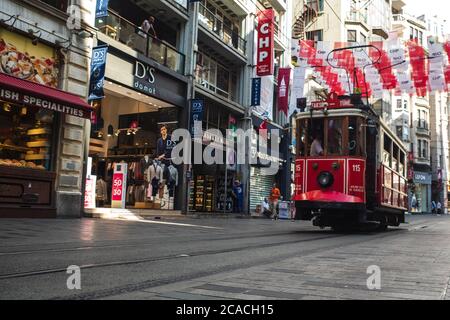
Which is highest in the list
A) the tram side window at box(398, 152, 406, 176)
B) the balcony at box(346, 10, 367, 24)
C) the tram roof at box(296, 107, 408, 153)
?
the balcony at box(346, 10, 367, 24)

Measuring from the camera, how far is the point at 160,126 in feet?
70.5

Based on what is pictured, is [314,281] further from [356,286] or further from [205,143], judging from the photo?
[205,143]

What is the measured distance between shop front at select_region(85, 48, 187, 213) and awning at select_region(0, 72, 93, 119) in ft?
14.3

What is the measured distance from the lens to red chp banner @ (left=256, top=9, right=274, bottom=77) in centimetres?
2777

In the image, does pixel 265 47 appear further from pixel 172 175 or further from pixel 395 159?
pixel 395 159

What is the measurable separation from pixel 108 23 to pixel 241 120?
1204 centimetres

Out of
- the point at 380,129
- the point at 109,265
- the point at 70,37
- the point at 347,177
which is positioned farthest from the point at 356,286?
the point at 70,37

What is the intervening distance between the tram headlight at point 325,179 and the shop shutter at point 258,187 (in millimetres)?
15447

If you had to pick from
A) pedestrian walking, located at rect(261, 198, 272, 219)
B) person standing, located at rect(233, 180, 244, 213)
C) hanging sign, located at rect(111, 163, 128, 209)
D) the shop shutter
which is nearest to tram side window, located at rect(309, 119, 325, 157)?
hanging sign, located at rect(111, 163, 128, 209)

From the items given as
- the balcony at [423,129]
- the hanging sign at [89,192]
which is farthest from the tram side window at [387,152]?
the balcony at [423,129]

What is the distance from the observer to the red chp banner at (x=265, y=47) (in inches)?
1093
